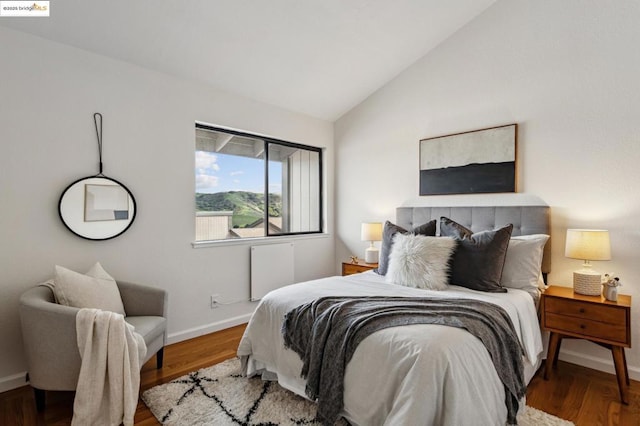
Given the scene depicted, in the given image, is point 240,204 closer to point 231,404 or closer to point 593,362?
point 231,404

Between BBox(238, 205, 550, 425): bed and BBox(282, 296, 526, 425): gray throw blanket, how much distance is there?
5 cm

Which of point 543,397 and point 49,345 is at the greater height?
point 49,345

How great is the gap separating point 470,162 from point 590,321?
5.32 feet

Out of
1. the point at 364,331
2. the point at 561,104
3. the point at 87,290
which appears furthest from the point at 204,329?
the point at 561,104

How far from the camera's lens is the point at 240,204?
12.2 feet

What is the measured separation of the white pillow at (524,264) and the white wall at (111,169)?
2.49 metres

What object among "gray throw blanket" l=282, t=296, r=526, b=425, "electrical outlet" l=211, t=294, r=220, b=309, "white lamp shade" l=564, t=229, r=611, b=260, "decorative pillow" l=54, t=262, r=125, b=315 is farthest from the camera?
"electrical outlet" l=211, t=294, r=220, b=309

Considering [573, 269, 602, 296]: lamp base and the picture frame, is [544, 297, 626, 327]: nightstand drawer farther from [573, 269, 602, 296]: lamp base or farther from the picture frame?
the picture frame

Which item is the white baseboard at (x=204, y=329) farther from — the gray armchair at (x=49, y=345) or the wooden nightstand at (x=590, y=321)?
the wooden nightstand at (x=590, y=321)

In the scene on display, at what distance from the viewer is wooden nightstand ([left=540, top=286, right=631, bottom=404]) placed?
2.15m

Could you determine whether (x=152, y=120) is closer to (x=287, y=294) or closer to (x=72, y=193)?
(x=72, y=193)

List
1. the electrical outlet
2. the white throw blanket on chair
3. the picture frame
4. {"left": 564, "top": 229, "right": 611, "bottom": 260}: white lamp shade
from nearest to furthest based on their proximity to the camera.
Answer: the white throw blanket on chair
{"left": 564, "top": 229, "right": 611, "bottom": 260}: white lamp shade
the picture frame
the electrical outlet

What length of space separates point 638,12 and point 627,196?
1347 millimetres

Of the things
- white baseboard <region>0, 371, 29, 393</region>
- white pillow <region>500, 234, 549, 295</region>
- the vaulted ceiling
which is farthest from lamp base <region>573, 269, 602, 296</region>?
white baseboard <region>0, 371, 29, 393</region>
